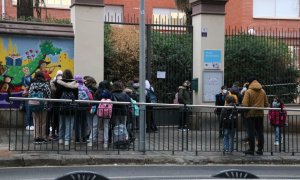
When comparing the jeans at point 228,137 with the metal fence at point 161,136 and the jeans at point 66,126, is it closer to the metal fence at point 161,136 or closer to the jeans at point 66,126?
the metal fence at point 161,136

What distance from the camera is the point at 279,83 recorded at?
1858 centimetres

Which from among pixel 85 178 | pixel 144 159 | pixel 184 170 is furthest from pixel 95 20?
pixel 85 178

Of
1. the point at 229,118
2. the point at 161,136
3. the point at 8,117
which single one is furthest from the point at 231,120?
the point at 8,117

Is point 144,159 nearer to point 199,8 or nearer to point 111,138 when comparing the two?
point 111,138

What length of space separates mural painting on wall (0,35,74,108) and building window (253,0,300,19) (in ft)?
62.0

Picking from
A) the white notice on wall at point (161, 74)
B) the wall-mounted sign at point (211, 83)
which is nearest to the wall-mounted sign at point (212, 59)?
the wall-mounted sign at point (211, 83)

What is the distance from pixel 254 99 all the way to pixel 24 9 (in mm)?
10312

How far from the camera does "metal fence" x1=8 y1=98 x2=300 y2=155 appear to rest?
11.7 meters

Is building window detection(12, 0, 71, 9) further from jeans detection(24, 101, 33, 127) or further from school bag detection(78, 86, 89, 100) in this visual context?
school bag detection(78, 86, 89, 100)

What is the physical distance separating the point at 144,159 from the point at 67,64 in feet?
17.3

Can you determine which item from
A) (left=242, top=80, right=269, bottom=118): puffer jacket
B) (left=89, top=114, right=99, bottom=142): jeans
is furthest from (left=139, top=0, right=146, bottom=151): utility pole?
(left=242, top=80, right=269, bottom=118): puffer jacket

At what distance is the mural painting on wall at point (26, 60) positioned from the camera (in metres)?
14.8

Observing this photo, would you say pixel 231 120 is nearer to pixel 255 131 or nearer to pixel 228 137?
pixel 228 137

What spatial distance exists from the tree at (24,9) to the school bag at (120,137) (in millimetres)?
8619
